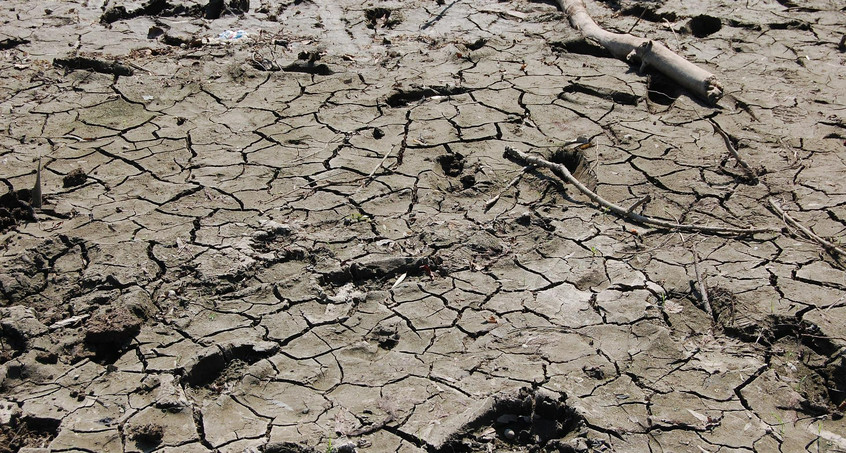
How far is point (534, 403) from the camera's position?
3018 mm

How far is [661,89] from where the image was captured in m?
5.61

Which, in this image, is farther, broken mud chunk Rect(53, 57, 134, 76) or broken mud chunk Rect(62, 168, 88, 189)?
broken mud chunk Rect(53, 57, 134, 76)

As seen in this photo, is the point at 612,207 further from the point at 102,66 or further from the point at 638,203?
the point at 102,66

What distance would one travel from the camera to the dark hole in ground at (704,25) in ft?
21.3

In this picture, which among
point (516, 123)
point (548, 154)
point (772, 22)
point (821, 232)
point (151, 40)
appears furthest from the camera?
point (772, 22)

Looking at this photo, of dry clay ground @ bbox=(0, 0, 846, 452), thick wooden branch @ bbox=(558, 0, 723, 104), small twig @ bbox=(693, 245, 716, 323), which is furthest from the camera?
thick wooden branch @ bbox=(558, 0, 723, 104)

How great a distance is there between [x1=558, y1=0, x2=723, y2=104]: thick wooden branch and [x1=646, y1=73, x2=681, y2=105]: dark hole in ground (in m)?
0.05

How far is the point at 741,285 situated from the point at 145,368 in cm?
274

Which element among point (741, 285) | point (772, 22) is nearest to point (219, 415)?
point (741, 285)

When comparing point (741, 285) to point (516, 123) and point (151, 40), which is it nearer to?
point (516, 123)

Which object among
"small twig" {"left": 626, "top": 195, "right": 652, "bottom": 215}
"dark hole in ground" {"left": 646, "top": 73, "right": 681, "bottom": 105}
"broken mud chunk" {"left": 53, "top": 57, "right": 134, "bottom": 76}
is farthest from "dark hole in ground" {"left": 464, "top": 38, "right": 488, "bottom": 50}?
"broken mud chunk" {"left": 53, "top": 57, "right": 134, "bottom": 76}

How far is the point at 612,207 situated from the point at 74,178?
3032mm

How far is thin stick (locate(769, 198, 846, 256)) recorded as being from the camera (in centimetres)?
389

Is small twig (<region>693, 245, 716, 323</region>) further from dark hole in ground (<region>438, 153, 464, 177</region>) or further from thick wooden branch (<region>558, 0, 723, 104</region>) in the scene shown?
thick wooden branch (<region>558, 0, 723, 104</region>)
